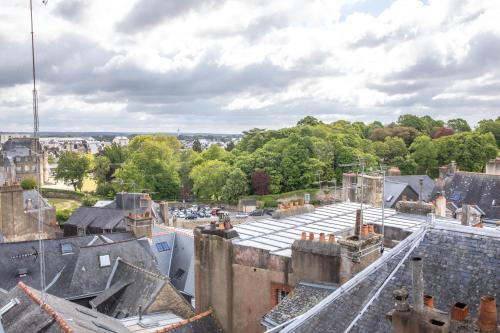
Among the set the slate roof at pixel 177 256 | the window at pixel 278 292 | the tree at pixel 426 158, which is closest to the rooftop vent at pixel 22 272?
the slate roof at pixel 177 256

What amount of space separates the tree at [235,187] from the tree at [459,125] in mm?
63376

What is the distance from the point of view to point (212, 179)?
68.0 meters

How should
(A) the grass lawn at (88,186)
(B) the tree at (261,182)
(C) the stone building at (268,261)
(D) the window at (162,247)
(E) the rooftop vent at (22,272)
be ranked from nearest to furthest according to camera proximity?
1. (C) the stone building at (268,261)
2. (E) the rooftop vent at (22,272)
3. (D) the window at (162,247)
4. (B) the tree at (261,182)
5. (A) the grass lawn at (88,186)

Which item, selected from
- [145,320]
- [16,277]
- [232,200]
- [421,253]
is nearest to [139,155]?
[232,200]

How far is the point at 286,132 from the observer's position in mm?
86438

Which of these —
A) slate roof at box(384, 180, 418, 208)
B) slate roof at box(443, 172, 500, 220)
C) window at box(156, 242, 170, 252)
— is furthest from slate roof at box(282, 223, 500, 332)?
slate roof at box(384, 180, 418, 208)

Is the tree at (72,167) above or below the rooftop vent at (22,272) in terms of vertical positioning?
above

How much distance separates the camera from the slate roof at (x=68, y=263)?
75.2ft

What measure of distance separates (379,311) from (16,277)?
2138cm

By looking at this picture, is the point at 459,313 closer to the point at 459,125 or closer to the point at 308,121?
the point at 308,121

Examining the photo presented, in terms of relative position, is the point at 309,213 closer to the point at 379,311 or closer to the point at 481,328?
the point at 379,311

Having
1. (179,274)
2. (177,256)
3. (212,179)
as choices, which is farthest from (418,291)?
(212,179)

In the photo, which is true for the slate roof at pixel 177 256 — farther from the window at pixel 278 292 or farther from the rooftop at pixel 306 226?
the window at pixel 278 292

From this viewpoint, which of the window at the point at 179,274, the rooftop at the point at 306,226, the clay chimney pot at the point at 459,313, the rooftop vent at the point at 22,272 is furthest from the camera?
the window at the point at 179,274
